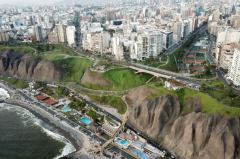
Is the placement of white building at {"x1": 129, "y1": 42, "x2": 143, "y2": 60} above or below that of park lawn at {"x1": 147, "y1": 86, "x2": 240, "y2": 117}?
above

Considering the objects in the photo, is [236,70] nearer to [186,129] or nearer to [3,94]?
[186,129]

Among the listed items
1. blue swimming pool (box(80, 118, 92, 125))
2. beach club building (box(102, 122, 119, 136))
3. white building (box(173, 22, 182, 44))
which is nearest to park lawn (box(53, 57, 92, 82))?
blue swimming pool (box(80, 118, 92, 125))

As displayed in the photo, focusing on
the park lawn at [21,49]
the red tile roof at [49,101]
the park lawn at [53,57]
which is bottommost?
the red tile roof at [49,101]

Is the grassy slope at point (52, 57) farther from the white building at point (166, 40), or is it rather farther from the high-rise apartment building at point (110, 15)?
the high-rise apartment building at point (110, 15)

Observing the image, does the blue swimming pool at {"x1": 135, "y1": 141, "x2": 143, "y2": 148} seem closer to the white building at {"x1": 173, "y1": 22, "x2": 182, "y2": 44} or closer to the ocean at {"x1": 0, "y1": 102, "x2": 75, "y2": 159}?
the ocean at {"x1": 0, "y1": 102, "x2": 75, "y2": 159}

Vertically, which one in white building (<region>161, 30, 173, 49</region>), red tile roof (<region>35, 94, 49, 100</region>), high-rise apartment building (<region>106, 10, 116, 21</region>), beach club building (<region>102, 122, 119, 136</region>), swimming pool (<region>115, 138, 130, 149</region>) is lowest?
swimming pool (<region>115, 138, 130, 149</region>)

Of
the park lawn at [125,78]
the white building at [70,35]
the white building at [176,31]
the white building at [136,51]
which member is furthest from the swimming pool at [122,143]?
the white building at [176,31]

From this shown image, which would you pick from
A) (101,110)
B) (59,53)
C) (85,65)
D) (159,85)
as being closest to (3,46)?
(59,53)
